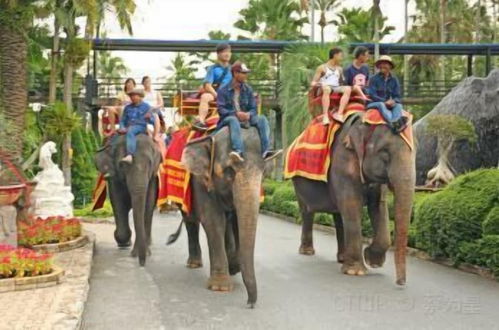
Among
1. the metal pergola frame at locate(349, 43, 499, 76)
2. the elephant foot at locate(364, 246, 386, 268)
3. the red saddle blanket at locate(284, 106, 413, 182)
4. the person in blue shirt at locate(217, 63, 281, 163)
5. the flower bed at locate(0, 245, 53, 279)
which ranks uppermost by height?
the metal pergola frame at locate(349, 43, 499, 76)

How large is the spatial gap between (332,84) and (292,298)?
13.5 feet

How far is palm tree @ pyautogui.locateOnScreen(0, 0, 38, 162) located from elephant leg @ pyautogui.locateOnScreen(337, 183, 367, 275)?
6.54m

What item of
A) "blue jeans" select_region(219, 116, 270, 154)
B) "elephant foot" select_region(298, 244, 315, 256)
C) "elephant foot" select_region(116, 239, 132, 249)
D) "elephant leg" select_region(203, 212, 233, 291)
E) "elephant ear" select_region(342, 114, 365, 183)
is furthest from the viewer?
"elephant foot" select_region(116, 239, 132, 249)

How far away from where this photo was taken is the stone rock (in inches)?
407

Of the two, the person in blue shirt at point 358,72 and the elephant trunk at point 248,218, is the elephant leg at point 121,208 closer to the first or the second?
the person in blue shirt at point 358,72

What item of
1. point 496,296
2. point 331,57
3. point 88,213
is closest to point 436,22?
point 88,213

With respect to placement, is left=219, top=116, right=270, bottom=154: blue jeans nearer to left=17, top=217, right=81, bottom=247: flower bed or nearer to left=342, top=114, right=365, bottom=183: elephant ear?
left=342, top=114, right=365, bottom=183: elephant ear

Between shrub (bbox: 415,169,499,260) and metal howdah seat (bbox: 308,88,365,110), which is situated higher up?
metal howdah seat (bbox: 308,88,365,110)

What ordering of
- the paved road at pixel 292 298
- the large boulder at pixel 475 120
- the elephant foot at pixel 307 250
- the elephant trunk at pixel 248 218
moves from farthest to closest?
the large boulder at pixel 475 120 < the elephant foot at pixel 307 250 < the elephant trunk at pixel 248 218 < the paved road at pixel 292 298

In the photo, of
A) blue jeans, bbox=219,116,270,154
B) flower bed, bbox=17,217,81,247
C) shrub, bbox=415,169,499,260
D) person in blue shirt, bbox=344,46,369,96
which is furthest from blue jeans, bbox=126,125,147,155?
shrub, bbox=415,169,499,260

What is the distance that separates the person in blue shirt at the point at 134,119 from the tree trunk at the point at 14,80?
332 cm

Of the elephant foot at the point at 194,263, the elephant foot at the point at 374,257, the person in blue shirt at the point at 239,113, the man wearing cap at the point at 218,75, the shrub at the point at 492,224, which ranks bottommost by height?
the elephant foot at the point at 194,263

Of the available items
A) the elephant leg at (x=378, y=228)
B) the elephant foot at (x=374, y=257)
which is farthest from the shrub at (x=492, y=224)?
the elephant foot at (x=374, y=257)

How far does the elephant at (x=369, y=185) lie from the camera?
30.2ft
